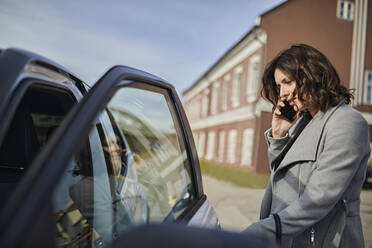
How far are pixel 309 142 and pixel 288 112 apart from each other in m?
0.38

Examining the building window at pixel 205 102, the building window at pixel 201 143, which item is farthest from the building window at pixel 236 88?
the building window at pixel 201 143

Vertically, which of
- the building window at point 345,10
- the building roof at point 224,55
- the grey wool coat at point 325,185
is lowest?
the grey wool coat at point 325,185

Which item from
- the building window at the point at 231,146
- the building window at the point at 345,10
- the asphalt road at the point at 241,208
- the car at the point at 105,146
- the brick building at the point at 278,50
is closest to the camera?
the car at the point at 105,146

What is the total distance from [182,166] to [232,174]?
557 inches

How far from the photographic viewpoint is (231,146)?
19656 millimetres

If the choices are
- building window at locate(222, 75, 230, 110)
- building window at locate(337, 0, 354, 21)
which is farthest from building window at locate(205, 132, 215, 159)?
building window at locate(337, 0, 354, 21)

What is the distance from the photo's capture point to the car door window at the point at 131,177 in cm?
137

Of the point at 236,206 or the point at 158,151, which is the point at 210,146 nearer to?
the point at 236,206

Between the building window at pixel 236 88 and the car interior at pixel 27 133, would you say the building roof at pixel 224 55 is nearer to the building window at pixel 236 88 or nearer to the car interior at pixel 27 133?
the building window at pixel 236 88

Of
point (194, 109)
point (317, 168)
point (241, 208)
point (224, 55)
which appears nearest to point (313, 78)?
point (317, 168)

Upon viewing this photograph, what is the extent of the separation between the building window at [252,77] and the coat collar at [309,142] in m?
14.7

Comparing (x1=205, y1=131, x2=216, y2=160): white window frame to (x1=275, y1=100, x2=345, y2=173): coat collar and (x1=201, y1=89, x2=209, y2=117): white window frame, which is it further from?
(x1=275, y1=100, x2=345, y2=173): coat collar

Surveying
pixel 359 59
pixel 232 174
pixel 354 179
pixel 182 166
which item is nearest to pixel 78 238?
pixel 182 166

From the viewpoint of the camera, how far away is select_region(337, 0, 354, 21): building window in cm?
1716
